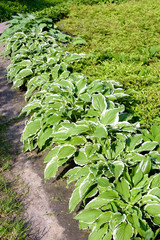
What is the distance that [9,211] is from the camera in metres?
2.72

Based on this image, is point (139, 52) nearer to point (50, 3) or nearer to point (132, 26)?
point (132, 26)

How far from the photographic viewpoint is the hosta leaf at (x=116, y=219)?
205 centimetres

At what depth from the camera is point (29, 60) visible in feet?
16.6

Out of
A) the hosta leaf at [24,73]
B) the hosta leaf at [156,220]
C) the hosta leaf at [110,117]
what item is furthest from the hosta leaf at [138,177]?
the hosta leaf at [24,73]

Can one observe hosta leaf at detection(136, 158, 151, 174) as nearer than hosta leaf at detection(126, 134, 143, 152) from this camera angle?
Yes

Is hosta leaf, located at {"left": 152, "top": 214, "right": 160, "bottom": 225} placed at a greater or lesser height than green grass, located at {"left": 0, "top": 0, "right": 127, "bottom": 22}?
lesser

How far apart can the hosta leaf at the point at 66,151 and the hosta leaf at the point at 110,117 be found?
0.45 m

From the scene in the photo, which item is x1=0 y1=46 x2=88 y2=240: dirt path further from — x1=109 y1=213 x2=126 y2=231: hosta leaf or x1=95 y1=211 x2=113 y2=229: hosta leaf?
x1=109 y1=213 x2=126 y2=231: hosta leaf

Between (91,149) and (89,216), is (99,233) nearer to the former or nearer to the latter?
(89,216)

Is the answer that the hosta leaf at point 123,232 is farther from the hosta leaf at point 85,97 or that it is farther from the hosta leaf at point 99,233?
the hosta leaf at point 85,97

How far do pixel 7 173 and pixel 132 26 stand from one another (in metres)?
4.47

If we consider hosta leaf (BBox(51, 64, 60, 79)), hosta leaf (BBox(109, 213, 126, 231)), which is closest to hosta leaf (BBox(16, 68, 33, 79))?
hosta leaf (BBox(51, 64, 60, 79))

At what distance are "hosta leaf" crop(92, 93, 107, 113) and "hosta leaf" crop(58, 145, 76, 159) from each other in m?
0.57

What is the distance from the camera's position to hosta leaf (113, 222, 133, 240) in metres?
2.03
